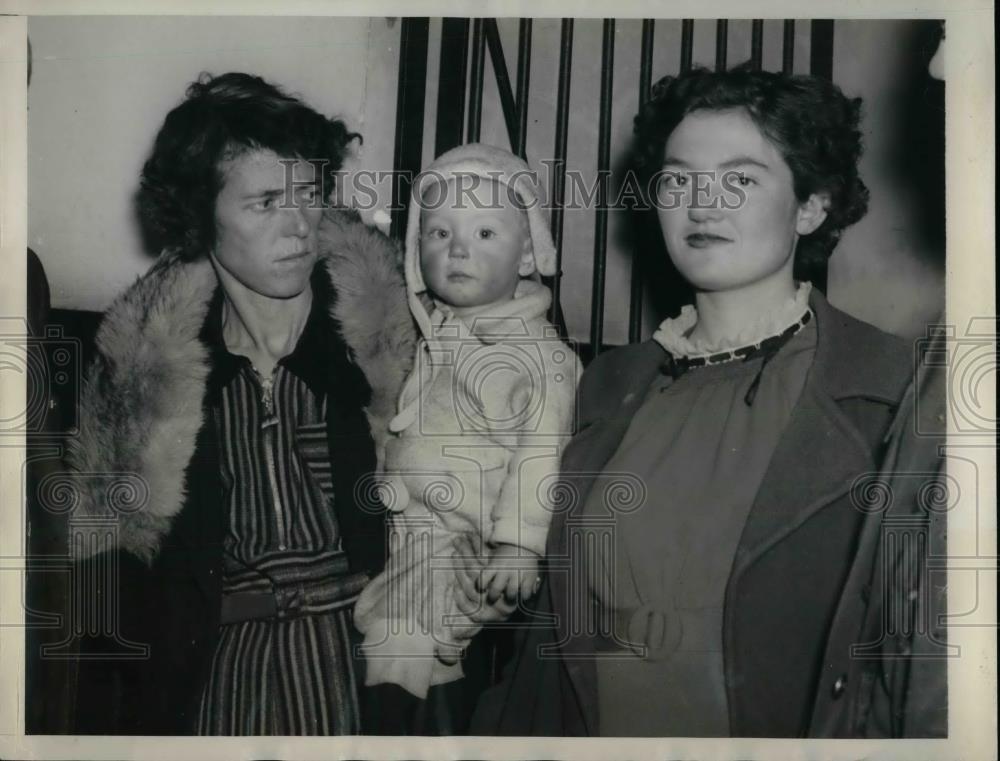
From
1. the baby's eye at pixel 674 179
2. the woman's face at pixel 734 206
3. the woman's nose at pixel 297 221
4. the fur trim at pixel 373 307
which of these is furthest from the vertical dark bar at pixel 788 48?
the woman's nose at pixel 297 221

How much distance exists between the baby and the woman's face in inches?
10.0

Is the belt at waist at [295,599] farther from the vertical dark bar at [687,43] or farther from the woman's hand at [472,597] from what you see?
the vertical dark bar at [687,43]

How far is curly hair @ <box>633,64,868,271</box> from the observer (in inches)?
81.4

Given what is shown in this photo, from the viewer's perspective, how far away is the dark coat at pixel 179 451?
210cm

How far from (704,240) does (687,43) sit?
364 millimetres

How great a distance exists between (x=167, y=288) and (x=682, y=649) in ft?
3.54

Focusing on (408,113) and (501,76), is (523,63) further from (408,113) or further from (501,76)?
(408,113)

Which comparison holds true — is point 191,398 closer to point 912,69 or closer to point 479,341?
point 479,341

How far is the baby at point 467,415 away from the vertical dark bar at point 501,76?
66mm

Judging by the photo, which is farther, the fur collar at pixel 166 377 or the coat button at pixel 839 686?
the fur collar at pixel 166 377

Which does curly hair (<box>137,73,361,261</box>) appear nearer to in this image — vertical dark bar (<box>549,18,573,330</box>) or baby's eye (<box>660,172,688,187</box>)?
vertical dark bar (<box>549,18,573,330</box>)

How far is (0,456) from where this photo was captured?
215cm

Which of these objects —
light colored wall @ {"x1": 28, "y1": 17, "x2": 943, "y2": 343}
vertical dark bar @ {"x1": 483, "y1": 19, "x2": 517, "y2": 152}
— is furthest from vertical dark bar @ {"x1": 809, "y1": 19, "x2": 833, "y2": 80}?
vertical dark bar @ {"x1": 483, "y1": 19, "x2": 517, "y2": 152}

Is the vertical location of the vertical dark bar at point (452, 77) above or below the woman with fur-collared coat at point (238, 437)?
above
